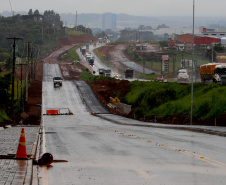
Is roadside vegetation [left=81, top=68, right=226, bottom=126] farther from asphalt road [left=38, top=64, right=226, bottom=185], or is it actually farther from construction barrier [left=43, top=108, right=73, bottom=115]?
asphalt road [left=38, top=64, right=226, bottom=185]

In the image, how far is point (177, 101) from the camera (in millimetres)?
59188

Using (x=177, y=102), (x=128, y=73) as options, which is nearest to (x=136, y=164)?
(x=177, y=102)

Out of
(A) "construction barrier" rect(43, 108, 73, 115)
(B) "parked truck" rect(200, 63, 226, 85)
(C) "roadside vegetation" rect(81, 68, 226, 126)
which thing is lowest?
(A) "construction barrier" rect(43, 108, 73, 115)

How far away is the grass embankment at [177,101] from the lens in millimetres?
46556

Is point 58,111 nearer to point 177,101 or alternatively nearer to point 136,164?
point 177,101

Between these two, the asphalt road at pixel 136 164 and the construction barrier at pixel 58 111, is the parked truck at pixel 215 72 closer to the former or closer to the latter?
the construction barrier at pixel 58 111

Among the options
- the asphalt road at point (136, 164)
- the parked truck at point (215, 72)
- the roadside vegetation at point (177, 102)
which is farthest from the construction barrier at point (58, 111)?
the asphalt road at point (136, 164)

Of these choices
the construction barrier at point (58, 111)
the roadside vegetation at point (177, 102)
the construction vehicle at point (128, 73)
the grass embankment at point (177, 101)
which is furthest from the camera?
the construction vehicle at point (128, 73)

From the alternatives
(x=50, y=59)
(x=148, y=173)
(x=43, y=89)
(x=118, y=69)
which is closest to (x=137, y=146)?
(x=148, y=173)

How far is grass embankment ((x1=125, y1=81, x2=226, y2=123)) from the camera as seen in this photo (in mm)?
46556

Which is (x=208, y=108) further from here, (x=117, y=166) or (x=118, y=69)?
(x=118, y=69)

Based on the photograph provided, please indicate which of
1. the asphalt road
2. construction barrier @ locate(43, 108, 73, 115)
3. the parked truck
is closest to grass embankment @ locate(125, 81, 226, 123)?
the parked truck

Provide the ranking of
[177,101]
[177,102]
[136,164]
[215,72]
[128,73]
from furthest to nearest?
1. [128,73]
2. [215,72]
3. [177,101]
4. [177,102]
5. [136,164]

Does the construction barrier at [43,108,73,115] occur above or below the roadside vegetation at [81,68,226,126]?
below
